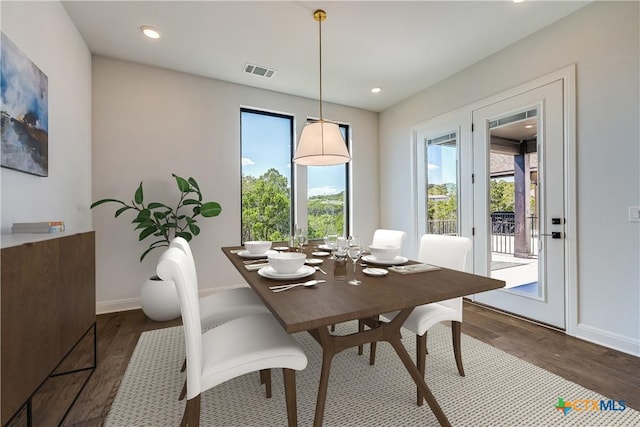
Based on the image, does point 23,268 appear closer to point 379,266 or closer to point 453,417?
point 379,266

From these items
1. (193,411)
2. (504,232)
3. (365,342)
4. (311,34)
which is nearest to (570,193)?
(504,232)

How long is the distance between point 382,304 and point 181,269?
0.77 metres

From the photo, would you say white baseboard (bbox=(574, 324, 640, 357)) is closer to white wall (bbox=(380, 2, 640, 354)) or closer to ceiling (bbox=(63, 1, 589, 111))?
white wall (bbox=(380, 2, 640, 354))

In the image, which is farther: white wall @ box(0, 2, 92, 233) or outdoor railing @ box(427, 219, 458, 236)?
outdoor railing @ box(427, 219, 458, 236)

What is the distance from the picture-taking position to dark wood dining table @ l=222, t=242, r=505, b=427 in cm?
95

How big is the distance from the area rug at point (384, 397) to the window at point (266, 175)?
206 cm

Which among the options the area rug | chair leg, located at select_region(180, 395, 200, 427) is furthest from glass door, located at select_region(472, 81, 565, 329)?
chair leg, located at select_region(180, 395, 200, 427)

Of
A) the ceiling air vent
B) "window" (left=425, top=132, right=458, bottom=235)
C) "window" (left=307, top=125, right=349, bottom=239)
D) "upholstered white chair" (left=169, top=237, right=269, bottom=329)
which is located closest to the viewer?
"upholstered white chair" (left=169, top=237, right=269, bottom=329)

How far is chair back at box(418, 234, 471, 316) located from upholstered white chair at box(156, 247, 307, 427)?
1091 mm

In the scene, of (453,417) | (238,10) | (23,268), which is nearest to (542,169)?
(453,417)

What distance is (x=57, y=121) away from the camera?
2.21m

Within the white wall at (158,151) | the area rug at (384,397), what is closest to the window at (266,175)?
the white wall at (158,151)

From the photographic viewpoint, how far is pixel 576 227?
2383 millimetres

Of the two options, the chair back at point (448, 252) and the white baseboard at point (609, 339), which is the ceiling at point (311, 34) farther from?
the white baseboard at point (609, 339)
